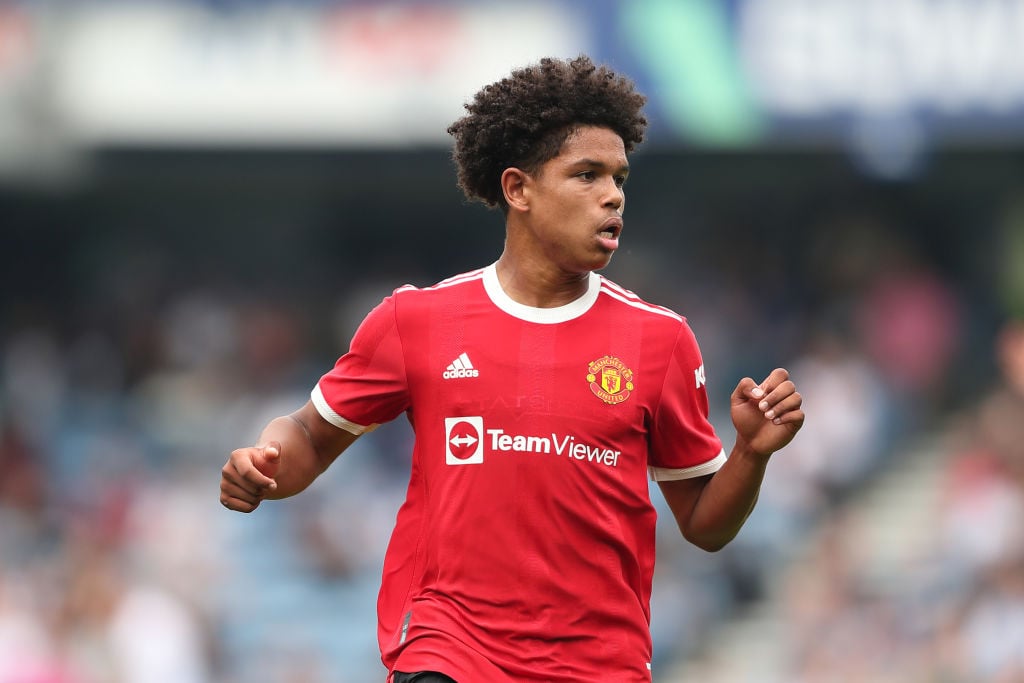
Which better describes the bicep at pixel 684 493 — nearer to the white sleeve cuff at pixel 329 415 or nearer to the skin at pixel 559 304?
the skin at pixel 559 304

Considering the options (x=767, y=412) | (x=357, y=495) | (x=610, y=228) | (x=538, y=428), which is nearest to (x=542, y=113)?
(x=610, y=228)

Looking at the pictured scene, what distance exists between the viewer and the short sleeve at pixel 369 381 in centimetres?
450

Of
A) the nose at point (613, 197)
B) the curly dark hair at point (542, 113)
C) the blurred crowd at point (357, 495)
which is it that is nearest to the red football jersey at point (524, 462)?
the nose at point (613, 197)

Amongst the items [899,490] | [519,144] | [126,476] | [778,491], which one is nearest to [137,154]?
[126,476]

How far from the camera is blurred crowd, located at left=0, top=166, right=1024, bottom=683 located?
997 centimetres

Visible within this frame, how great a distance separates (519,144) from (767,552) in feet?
26.5

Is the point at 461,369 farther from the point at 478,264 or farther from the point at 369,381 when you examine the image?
the point at 478,264

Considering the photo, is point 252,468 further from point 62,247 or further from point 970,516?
point 62,247

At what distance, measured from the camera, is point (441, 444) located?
4.38 metres

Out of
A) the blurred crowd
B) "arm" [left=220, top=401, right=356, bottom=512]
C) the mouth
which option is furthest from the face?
the blurred crowd

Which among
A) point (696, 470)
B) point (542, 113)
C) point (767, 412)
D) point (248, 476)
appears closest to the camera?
point (248, 476)

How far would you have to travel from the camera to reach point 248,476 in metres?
4.23

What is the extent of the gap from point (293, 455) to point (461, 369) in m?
0.56

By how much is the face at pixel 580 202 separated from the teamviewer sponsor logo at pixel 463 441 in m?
0.51
